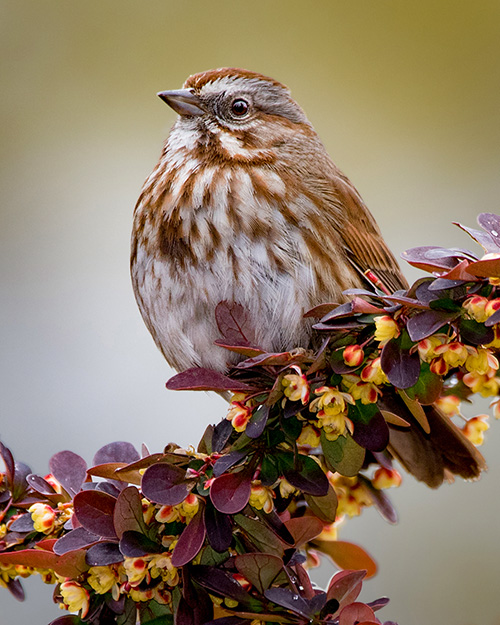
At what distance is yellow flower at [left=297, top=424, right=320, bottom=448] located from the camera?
1394 mm

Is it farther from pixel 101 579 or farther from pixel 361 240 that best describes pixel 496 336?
pixel 361 240

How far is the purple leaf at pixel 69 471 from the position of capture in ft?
4.96

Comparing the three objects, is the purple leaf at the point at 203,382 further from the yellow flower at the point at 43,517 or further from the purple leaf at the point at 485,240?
the purple leaf at the point at 485,240

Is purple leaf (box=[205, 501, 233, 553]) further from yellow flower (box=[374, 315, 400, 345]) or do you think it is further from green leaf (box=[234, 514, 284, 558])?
yellow flower (box=[374, 315, 400, 345])

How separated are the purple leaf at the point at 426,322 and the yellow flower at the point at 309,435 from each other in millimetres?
252

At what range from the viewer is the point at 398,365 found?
127 cm

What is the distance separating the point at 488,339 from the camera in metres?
1.24

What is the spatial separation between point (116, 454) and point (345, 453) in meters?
0.44

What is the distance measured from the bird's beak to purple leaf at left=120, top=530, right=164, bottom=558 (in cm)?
135

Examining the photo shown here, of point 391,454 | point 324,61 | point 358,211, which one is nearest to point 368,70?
point 324,61

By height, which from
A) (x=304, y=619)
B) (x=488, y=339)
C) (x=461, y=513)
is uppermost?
(x=488, y=339)

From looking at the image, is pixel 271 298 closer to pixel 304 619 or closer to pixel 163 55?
pixel 304 619

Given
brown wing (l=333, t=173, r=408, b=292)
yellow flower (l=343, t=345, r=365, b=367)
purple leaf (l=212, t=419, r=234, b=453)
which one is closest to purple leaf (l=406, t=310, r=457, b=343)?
yellow flower (l=343, t=345, r=365, b=367)

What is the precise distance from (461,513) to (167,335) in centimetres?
229
